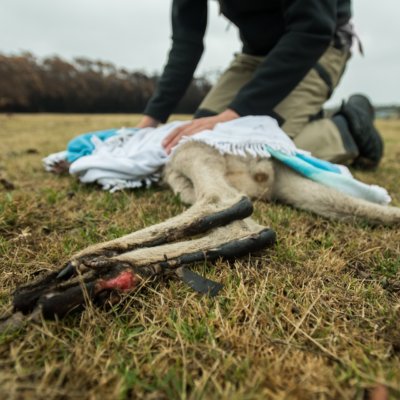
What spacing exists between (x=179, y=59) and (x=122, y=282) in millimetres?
2651

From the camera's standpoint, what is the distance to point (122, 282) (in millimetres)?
992

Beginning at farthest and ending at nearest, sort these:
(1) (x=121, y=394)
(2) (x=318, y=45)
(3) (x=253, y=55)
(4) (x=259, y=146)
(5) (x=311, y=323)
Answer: (3) (x=253, y=55)
(2) (x=318, y=45)
(4) (x=259, y=146)
(5) (x=311, y=323)
(1) (x=121, y=394)

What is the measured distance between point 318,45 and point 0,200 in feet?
6.65

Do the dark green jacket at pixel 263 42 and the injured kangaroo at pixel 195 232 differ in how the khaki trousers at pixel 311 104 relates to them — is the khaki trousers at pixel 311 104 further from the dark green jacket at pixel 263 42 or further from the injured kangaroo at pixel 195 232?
the injured kangaroo at pixel 195 232

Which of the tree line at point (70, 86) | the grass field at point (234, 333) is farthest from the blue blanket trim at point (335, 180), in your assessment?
the tree line at point (70, 86)

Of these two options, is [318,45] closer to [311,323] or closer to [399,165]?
[311,323]

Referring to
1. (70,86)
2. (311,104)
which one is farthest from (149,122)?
(70,86)

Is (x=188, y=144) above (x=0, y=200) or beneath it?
above

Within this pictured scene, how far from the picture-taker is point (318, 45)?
7.38 ft

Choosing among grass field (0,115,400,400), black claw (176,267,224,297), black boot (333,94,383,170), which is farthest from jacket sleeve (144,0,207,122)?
black claw (176,267,224,297)

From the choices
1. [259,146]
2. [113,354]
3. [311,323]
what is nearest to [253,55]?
[259,146]

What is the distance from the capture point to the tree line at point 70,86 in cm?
3058

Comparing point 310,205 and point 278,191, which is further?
point 278,191

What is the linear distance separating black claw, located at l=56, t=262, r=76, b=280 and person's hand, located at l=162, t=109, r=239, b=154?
1.32 meters
